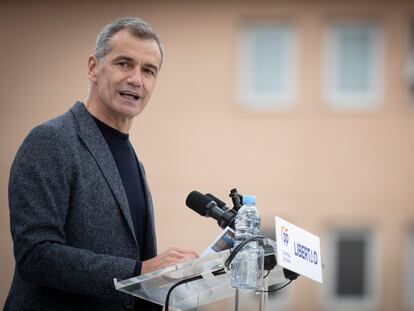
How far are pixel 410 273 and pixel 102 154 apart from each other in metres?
13.0

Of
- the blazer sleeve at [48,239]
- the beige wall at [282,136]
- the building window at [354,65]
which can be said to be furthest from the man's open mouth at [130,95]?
the building window at [354,65]

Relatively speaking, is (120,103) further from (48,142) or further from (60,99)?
(60,99)

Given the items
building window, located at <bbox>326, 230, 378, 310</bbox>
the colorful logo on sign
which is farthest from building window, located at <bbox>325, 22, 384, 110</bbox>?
the colorful logo on sign

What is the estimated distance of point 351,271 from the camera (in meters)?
15.7

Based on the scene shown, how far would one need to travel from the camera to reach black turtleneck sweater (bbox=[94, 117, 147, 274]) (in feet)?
11.4

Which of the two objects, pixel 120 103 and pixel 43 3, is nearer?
pixel 120 103

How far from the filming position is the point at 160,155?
50.5 ft

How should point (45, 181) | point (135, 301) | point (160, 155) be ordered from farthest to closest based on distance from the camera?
point (160, 155) → point (135, 301) → point (45, 181)

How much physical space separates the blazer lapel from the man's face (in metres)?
0.11

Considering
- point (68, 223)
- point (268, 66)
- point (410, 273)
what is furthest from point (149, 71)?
point (410, 273)

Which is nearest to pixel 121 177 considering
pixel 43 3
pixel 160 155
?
pixel 160 155

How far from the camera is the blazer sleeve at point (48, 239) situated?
3023mm

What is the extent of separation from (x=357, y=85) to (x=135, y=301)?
12.9m

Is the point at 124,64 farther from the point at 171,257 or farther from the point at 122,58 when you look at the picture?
the point at 171,257
